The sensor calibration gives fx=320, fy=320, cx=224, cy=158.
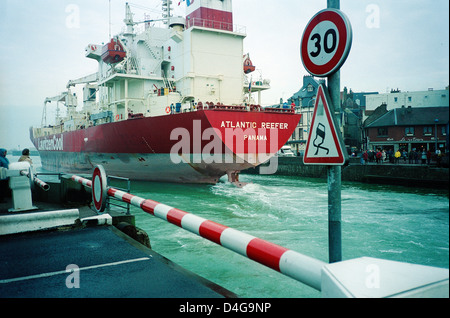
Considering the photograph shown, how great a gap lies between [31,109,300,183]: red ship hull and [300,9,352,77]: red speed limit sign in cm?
993

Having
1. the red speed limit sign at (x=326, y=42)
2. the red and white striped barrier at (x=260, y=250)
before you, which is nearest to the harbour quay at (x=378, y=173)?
the red and white striped barrier at (x=260, y=250)

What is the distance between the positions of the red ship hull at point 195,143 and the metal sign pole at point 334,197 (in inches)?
397

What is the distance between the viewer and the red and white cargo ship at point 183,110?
1293 cm

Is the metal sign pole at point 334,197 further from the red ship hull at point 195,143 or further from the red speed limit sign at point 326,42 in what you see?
the red ship hull at point 195,143

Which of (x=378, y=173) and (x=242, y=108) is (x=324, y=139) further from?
(x=378, y=173)

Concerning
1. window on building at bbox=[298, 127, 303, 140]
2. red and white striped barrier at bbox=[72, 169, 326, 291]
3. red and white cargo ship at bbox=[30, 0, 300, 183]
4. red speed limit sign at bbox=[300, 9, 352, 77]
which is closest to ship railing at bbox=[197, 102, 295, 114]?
red and white cargo ship at bbox=[30, 0, 300, 183]

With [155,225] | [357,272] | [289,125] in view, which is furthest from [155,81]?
[357,272]

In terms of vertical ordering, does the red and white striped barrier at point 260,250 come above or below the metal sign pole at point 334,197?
below

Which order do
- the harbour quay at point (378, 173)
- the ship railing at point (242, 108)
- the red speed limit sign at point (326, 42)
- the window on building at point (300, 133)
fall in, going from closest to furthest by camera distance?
the red speed limit sign at point (326, 42) → the ship railing at point (242, 108) → the harbour quay at point (378, 173) → the window on building at point (300, 133)

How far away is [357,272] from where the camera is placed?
140 cm

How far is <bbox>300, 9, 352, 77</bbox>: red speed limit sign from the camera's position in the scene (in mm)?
2033

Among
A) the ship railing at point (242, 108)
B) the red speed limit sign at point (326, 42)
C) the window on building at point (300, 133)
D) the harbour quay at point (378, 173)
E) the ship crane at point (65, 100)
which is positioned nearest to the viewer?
the red speed limit sign at point (326, 42)
